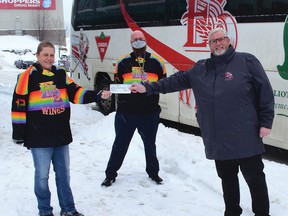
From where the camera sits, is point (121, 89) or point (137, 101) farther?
point (137, 101)

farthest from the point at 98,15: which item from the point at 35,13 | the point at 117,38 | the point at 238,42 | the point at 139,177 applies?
the point at 35,13

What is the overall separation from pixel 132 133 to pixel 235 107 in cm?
187

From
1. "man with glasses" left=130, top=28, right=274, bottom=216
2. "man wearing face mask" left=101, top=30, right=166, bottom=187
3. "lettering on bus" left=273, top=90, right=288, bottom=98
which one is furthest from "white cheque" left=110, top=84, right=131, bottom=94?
"lettering on bus" left=273, top=90, right=288, bottom=98

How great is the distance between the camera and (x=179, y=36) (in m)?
7.61

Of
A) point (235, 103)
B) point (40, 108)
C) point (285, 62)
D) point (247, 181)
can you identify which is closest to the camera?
point (235, 103)

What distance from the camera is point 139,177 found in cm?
533

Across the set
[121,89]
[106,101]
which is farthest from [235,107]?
[106,101]

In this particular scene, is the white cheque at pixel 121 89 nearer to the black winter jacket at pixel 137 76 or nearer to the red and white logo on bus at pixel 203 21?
the black winter jacket at pixel 137 76

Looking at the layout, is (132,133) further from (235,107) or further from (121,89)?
(235,107)

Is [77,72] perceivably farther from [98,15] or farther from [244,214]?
[244,214]

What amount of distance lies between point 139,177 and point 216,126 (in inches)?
85.3

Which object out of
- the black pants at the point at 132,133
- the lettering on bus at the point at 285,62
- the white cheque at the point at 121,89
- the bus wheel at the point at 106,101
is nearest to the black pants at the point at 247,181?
the white cheque at the point at 121,89

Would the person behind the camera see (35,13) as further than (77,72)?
Yes

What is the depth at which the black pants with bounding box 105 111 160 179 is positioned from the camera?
4820mm
